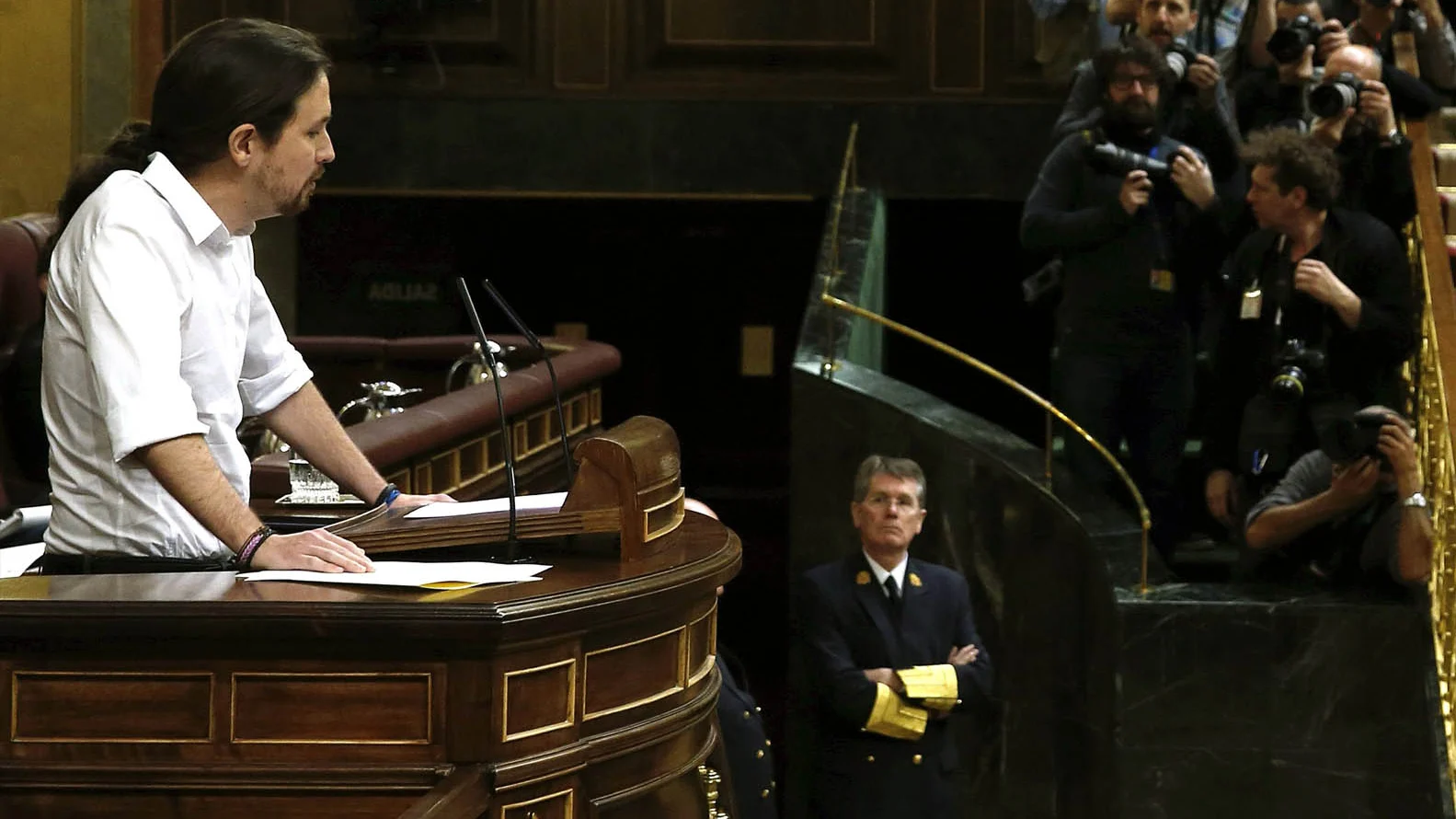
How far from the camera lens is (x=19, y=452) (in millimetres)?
4527

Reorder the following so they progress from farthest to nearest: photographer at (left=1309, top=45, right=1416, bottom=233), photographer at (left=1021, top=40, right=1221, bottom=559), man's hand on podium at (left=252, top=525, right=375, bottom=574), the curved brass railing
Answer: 1. photographer at (left=1021, top=40, right=1221, bottom=559)
2. photographer at (left=1309, top=45, right=1416, bottom=233)
3. the curved brass railing
4. man's hand on podium at (left=252, top=525, right=375, bottom=574)

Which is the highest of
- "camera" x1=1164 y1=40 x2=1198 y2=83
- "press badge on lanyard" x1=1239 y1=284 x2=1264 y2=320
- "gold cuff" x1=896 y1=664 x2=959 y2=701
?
"camera" x1=1164 y1=40 x2=1198 y2=83

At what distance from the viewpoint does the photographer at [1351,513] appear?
14.2 feet

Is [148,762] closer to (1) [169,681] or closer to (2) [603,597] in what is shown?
(1) [169,681]

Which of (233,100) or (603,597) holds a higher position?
(233,100)

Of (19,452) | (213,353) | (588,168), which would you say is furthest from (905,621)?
(588,168)

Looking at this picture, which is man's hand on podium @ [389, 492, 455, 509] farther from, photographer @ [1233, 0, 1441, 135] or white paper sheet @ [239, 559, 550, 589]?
photographer @ [1233, 0, 1441, 135]

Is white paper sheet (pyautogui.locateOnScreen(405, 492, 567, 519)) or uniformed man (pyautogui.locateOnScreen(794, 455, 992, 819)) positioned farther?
uniformed man (pyautogui.locateOnScreen(794, 455, 992, 819))

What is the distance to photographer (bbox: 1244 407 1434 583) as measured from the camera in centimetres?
432

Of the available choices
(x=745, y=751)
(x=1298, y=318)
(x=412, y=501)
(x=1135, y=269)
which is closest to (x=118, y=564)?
(x=412, y=501)

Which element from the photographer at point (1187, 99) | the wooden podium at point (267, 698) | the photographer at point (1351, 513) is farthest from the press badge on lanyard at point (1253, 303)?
the wooden podium at point (267, 698)

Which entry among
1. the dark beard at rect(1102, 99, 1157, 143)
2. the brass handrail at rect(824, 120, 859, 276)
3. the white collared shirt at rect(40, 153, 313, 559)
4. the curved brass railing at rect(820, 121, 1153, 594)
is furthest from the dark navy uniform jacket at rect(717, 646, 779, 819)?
the brass handrail at rect(824, 120, 859, 276)

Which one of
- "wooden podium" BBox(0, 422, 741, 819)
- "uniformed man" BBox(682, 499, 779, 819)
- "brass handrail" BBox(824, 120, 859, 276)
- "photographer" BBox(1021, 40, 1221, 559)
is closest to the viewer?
"wooden podium" BBox(0, 422, 741, 819)

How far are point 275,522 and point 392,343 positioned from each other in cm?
395
